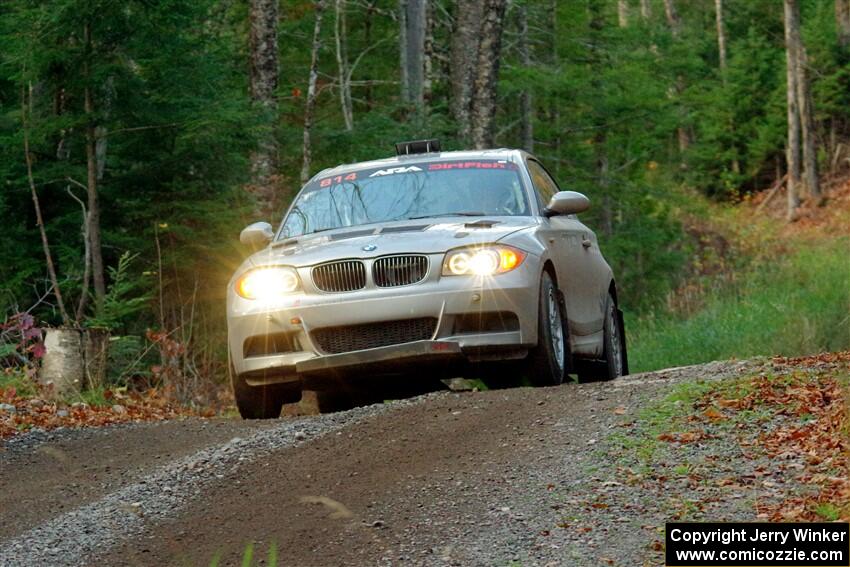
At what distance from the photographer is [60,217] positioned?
54.0ft

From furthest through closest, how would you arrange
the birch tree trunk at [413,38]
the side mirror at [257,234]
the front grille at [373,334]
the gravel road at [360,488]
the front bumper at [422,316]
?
the birch tree trunk at [413,38] < the side mirror at [257,234] < the front grille at [373,334] < the front bumper at [422,316] < the gravel road at [360,488]

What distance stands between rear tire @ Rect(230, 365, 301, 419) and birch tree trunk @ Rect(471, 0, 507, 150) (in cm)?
1213

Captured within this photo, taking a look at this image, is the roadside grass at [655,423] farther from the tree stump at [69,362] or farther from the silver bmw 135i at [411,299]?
the tree stump at [69,362]

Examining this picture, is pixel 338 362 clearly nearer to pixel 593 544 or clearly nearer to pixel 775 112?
pixel 593 544

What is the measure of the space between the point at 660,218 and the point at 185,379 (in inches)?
794

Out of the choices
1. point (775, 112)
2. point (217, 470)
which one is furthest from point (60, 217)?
point (775, 112)

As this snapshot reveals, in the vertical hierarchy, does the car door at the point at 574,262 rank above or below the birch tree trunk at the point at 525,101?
below

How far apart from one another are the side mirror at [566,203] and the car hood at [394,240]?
0.36 m

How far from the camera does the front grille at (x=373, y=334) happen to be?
9547 mm

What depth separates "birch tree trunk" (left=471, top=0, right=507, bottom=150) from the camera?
2216 centimetres

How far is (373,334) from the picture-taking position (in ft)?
31.5

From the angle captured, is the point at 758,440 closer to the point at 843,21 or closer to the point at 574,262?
the point at 574,262

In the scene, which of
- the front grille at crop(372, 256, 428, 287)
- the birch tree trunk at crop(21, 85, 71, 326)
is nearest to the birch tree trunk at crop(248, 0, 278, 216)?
the birch tree trunk at crop(21, 85, 71, 326)

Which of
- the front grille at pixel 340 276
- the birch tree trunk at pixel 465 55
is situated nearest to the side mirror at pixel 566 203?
the front grille at pixel 340 276
